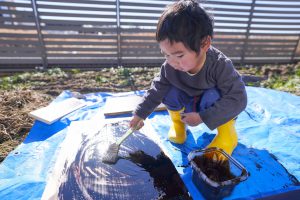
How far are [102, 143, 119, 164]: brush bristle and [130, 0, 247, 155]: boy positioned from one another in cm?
24

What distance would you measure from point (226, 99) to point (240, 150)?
48 centimetres

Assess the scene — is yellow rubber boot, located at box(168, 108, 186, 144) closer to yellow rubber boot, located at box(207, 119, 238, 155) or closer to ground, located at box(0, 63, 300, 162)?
yellow rubber boot, located at box(207, 119, 238, 155)

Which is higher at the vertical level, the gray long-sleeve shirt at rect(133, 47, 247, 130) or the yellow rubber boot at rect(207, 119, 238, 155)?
the gray long-sleeve shirt at rect(133, 47, 247, 130)

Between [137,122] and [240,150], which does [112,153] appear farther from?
[240,150]

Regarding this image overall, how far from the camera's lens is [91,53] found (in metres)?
4.64

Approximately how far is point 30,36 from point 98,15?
1332 mm

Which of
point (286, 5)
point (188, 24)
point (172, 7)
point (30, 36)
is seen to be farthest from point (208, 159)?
point (286, 5)

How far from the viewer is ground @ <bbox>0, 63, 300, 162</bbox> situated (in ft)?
7.02

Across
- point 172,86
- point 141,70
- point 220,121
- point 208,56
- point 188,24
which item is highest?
point 188,24

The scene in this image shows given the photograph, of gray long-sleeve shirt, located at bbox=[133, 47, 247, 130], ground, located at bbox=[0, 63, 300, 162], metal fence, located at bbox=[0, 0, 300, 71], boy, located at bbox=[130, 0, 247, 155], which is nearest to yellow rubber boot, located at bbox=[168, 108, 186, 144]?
boy, located at bbox=[130, 0, 247, 155]

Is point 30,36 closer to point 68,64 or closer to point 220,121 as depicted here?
→ point 68,64

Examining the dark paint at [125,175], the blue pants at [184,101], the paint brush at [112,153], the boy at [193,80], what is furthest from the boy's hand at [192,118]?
the paint brush at [112,153]

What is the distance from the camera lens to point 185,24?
3.81ft

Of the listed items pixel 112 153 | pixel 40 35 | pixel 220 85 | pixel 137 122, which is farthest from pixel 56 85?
pixel 220 85
